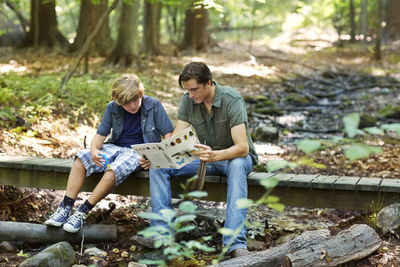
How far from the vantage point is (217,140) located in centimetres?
426

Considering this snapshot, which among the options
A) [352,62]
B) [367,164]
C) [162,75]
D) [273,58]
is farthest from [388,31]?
[367,164]

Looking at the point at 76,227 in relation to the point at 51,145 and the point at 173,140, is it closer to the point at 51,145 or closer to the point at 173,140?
the point at 173,140

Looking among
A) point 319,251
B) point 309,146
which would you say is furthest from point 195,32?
point 309,146

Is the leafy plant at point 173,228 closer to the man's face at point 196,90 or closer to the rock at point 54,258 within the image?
the rock at point 54,258

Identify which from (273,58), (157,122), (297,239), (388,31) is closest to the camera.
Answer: (297,239)

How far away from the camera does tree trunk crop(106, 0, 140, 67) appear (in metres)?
12.0

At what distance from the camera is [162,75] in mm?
12227

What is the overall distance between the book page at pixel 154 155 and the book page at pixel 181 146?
5 centimetres

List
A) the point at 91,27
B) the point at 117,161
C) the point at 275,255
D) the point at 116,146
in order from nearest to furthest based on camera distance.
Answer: the point at 275,255
the point at 117,161
the point at 116,146
the point at 91,27

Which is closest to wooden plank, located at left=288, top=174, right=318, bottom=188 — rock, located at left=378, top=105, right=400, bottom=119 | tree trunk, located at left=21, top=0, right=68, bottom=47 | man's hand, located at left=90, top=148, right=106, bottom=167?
man's hand, located at left=90, top=148, right=106, bottom=167

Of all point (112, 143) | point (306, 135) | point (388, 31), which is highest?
point (388, 31)

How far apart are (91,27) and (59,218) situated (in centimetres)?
970

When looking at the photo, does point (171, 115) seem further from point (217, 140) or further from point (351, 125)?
point (351, 125)

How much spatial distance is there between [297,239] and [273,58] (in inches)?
576
